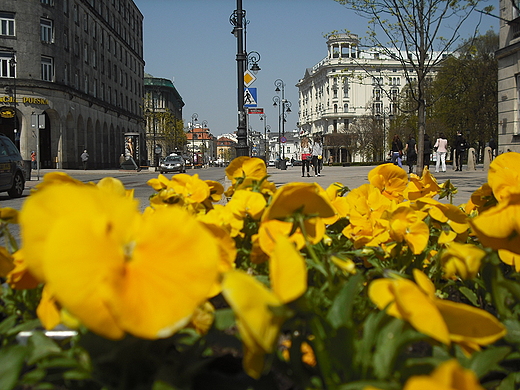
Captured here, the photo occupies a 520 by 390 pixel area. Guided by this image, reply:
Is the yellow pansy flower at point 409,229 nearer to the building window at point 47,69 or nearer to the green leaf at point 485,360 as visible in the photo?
the green leaf at point 485,360

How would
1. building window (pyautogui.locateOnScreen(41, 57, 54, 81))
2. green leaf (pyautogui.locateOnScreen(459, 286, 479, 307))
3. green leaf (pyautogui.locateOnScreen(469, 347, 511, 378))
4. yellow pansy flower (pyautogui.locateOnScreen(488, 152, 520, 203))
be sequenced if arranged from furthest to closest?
1. building window (pyautogui.locateOnScreen(41, 57, 54, 81))
2. green leaf (pyautogui.locateOnScreen(459, 286, 479, 307))
3. yellow pansy flower (pyautogui.locateOnScreen(488, 152, 520, 203))
4. green leaf (pyautogui.locateOnScreen(469, 347, 511, 378))

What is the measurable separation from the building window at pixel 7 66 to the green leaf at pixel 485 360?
40.6 meters

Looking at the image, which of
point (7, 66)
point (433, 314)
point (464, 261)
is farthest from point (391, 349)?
point (7, 66)

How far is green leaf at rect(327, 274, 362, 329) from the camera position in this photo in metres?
0.73

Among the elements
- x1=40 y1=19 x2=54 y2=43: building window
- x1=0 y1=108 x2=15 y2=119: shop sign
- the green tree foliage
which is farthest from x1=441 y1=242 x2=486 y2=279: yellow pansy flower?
the green tree foliage

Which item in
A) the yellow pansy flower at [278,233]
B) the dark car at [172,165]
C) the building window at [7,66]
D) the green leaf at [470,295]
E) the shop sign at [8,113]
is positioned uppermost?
the building window at [7,66]

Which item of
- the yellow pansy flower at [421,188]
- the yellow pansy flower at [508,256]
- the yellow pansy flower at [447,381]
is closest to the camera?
the yellow pansy flower at [447,381]

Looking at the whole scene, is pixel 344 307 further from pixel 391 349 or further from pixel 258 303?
pixel 258 303

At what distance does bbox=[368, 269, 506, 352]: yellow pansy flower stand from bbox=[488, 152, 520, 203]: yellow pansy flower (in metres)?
0.48

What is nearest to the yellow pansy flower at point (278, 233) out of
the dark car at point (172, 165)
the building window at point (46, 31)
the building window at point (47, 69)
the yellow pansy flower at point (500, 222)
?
the yellow pansy flower at point (500, 222)

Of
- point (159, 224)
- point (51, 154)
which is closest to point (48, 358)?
point (159, 224)

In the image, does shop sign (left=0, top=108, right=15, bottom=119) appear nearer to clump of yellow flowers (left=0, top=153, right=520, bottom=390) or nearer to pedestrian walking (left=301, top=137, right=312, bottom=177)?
pedestrian walking (left=301, top=137, right=312, bottom=177)

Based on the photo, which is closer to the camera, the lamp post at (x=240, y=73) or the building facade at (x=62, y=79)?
the lamp post at (x=240, y=73)

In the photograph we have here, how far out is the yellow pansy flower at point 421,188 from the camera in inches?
68.6
